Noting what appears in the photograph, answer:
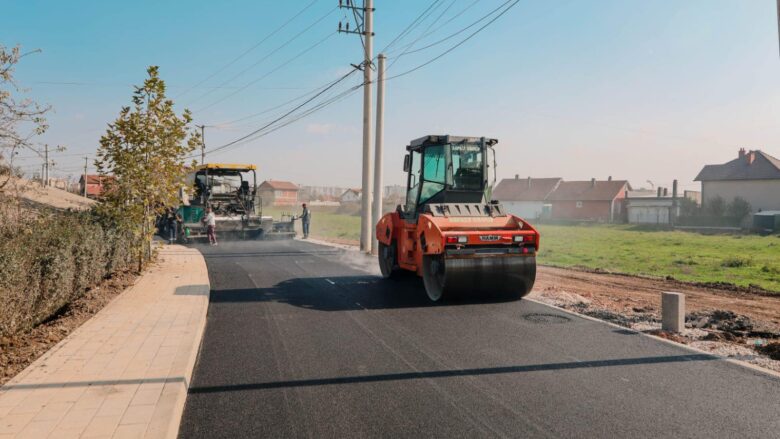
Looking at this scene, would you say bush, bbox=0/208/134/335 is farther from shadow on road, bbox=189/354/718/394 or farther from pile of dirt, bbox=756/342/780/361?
pile of dirt, bbox=756/342/780/361

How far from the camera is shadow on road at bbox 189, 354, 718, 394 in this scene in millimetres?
5270

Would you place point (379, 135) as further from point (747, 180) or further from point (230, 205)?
point (747, 180)

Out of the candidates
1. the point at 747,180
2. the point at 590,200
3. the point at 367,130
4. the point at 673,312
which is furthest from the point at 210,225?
the point at 590,200

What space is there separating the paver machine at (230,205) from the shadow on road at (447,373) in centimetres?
1807

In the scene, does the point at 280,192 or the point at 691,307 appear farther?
the point at 280,192

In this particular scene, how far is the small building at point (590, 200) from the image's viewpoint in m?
60.9

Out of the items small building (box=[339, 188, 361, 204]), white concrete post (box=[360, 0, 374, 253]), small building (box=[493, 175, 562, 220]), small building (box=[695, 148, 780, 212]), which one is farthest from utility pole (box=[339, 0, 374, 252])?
small building (box=[339, 188, 361, 204])

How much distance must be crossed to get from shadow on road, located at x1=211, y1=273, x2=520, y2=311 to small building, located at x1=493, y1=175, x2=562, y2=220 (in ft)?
184

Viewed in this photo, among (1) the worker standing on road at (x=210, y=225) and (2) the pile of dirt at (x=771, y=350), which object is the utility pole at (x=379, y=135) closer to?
(1) the worker standing on road at (x=210, y=225)

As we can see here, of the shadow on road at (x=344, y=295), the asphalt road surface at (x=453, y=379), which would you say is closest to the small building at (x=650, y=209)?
the shadow on road at (x=344, y=295)

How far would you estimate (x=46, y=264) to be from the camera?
22.9ft

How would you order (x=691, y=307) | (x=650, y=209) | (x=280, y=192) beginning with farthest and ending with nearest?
(x=280, y=192)
(x=650, y=209)
(x=691, y=307)

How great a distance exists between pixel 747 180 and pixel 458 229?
47071 millimetres

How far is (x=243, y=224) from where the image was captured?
2305cm
